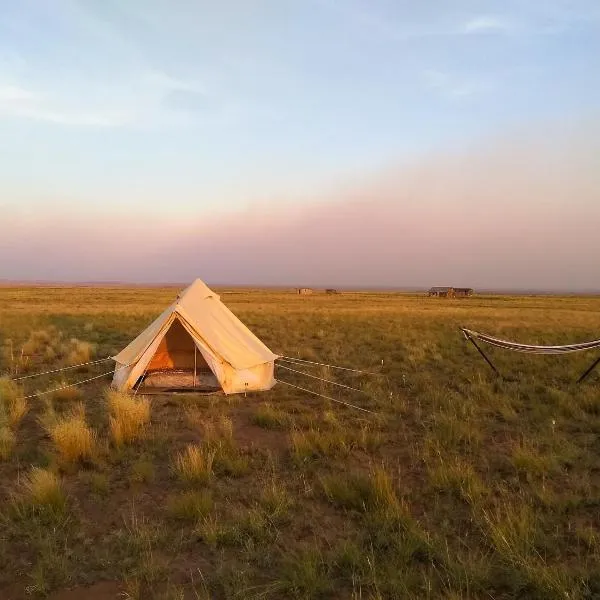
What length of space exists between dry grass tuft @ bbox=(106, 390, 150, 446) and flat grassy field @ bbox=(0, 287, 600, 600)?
34 mm

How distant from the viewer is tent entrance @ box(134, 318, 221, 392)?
11984 mm

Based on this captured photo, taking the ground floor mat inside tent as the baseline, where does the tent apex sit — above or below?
above

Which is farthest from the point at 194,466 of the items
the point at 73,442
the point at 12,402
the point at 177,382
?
the point at 177,382

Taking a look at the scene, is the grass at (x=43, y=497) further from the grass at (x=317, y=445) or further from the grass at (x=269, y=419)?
the grass at (x=269, y=419)

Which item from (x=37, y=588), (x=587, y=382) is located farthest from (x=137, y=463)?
(x=587, y=382)

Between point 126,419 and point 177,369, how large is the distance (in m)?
5.77

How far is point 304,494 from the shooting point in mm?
6133

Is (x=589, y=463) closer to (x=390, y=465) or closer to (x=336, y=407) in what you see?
(x=390, y=465)

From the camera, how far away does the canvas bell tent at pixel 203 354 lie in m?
11.1

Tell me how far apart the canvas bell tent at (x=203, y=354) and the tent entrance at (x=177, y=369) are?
0.07 feet

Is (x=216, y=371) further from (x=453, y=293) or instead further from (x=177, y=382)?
(x=453, y=293)

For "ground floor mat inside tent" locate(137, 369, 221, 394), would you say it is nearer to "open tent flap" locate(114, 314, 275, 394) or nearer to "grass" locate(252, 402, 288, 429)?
"open tent flap" locate(114, 314, 275, 394)

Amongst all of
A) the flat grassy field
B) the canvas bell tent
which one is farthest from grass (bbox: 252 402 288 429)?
the canvas bell tent

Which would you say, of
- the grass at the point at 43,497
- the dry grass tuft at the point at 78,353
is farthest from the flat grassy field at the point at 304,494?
the dry grass tuft at the point at 78,353
